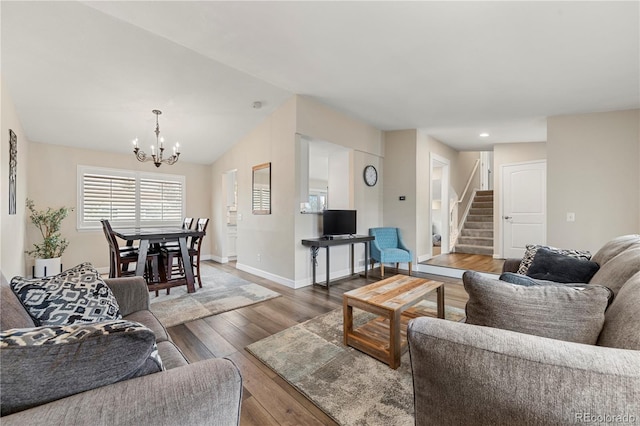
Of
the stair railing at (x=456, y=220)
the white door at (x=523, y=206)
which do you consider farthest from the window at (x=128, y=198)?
the white door at (x=523, y=206)

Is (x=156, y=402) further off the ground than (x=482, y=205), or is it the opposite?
(x=482, y=205)

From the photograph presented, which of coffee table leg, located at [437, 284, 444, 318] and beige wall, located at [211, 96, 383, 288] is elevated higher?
beige wall, located at [211, 96, 383, 288]

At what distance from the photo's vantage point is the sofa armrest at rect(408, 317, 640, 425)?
617 mm

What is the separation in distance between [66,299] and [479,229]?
751cm

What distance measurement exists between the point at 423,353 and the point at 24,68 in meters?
4.53

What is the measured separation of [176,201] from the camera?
588 centimetres

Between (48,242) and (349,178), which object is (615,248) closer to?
(349,178)

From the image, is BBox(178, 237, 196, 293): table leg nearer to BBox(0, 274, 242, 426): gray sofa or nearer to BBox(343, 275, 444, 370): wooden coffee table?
BBox(343, 275, 444, 370): wooden coffee table

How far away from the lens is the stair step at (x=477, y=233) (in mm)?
6328

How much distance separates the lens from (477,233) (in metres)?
6.48

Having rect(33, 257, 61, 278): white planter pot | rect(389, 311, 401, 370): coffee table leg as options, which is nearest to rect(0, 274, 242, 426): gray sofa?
rect(389, 311, 401, 370): coffee table leg

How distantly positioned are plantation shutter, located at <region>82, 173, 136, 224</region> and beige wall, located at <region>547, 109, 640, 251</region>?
7.51 meters

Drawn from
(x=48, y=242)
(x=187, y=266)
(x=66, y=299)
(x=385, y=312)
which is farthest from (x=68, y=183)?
(x=385, y=312)

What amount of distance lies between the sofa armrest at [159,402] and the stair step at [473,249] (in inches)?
258
